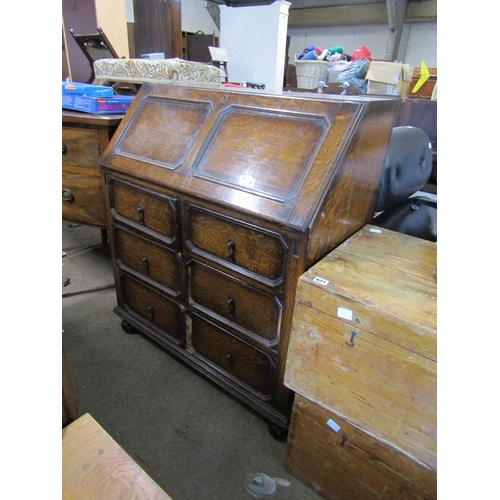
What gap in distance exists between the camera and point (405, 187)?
4.86 feet

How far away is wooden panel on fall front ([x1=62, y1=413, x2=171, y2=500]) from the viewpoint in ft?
1.92

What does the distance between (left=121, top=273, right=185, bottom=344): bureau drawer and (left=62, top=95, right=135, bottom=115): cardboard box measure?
746mm

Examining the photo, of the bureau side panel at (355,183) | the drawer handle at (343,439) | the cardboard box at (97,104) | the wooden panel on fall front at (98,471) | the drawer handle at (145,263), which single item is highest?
the cardboard box at (97,104)

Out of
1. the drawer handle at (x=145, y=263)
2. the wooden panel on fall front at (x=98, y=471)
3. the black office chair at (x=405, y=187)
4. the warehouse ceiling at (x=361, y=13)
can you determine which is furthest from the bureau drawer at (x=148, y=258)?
the warehouse ceiling at (x=361, y=13)

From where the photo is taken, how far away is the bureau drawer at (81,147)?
1524mm

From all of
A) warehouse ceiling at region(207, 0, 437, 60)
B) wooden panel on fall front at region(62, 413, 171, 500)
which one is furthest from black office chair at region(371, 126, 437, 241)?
warehouse ceiling at region(207, 0, 437, 60)

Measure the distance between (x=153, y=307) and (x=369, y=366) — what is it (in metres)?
1.00

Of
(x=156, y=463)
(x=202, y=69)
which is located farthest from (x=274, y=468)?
(x=202, y=69)

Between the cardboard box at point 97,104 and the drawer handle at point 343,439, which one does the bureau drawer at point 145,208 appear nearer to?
the cardboard box at point 97,104

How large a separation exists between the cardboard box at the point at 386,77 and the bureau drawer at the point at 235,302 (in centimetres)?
180

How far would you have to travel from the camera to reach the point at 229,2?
633 cm

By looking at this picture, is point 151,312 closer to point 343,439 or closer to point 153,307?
point 153,307
